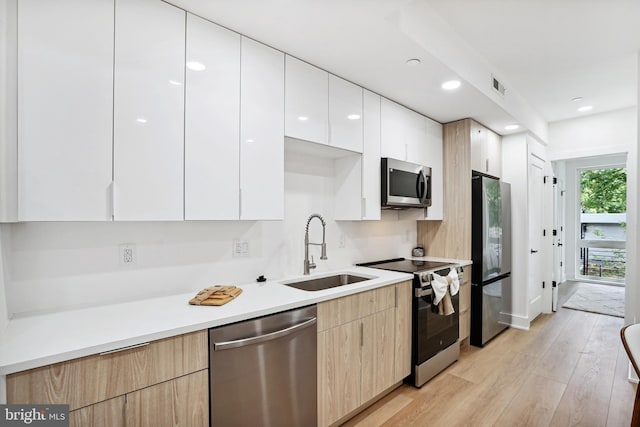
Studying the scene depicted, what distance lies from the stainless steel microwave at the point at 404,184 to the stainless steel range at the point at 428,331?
62 cm

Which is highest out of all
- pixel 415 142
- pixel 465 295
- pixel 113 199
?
pixel 415 142

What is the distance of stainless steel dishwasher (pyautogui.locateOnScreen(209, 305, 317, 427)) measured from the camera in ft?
4.58

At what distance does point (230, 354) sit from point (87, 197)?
943 millimetres

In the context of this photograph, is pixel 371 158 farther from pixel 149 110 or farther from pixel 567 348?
pixel 567 348

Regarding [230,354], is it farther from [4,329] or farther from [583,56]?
[583,56]

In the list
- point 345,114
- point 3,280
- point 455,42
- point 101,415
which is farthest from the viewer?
point 345,114

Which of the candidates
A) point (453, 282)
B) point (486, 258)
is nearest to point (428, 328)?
point (453, 282)

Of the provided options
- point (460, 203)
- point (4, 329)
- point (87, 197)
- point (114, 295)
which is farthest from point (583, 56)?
point (4, 329)

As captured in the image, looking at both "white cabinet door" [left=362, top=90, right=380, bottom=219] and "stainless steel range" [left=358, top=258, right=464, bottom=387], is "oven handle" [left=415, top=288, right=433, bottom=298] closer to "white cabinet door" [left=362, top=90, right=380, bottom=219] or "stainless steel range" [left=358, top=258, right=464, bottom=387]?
"stainless steel range" [left=358, top=258, right=464, bottom=387]

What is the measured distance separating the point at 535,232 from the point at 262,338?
4.14 meters

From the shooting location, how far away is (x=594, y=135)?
4078 millimetres

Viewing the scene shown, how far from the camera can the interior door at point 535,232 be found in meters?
3.95

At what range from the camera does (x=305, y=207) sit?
254 cm

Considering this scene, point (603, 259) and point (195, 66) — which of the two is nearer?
point (195, 66)
